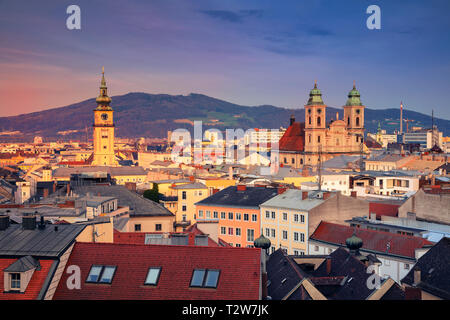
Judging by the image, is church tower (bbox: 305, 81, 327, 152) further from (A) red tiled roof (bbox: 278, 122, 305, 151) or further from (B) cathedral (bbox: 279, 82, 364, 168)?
(A) red tiled roof (bbox: 278, 122, 305, 151)

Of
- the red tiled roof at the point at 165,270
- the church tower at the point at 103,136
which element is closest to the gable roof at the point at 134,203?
the red tiled roof at the point at 165,270

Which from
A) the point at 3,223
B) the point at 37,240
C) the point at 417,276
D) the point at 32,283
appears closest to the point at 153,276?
the point at 32,283

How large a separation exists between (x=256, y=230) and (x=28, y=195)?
939 inches

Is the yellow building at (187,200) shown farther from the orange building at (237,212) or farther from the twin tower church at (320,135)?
the twin tower church at (320,135)

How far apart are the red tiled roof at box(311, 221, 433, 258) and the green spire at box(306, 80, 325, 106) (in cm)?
9429

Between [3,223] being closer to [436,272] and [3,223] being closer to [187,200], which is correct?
[436,272]

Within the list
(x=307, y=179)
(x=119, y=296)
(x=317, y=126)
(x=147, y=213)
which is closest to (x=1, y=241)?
(x=119, y=296)

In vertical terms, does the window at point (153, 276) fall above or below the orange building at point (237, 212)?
above

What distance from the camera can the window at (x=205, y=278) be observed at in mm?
16094

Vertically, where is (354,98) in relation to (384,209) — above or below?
above

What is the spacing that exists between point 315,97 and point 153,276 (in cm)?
12144

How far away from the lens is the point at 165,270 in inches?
656

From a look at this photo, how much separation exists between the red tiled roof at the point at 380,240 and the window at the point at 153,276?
21386 mm

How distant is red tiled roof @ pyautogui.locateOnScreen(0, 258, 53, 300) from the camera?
1555 centimetres
